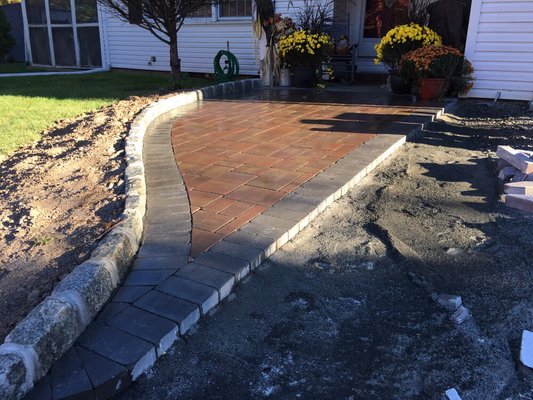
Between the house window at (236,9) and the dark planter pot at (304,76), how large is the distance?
97.6 inches

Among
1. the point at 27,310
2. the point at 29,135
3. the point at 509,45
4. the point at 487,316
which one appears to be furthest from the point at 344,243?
the point at 509,45

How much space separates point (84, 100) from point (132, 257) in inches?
240

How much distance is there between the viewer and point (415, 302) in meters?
2.40

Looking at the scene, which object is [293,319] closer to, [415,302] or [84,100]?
[415,302]

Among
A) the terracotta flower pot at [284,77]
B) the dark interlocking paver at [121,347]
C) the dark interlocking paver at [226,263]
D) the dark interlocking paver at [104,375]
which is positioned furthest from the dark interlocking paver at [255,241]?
the terracotta flower pot at [284,77]

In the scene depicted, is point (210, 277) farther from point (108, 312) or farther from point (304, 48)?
point (304, 48)

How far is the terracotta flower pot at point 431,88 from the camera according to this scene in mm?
7277

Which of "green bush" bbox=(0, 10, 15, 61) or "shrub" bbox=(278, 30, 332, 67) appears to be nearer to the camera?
"shrub" bbox=(278, 30, 332, 67)

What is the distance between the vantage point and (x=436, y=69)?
7234 mm

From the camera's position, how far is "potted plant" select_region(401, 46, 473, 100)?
281 inches

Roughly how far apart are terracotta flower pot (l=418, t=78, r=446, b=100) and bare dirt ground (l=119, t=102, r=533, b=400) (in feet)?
13.3

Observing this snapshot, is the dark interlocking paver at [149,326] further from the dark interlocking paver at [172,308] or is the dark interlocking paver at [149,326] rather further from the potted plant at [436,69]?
the potted plant at [436,69]

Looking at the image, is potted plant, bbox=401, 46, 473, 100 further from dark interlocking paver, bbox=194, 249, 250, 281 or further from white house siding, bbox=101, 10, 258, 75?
dark interlocking paver, bbox=194, 249, 250, 281

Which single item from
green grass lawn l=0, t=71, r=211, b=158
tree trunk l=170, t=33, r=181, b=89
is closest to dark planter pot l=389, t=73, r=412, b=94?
tree trunk l=170, t=33, r=181, b=89
